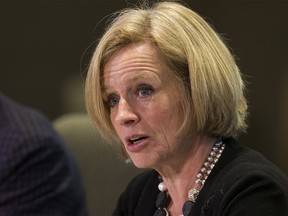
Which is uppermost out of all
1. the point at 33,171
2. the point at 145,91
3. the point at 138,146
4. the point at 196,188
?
the point at 33,171

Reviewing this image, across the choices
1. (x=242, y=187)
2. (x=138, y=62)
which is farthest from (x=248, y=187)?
(x=138, y=62)

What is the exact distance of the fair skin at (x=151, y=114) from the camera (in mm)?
1818

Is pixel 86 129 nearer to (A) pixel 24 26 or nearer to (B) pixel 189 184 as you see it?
(B) pixel 189 184

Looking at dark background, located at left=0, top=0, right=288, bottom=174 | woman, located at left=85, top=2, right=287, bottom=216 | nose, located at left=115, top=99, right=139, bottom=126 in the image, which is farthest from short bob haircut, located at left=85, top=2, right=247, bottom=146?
dark background, located at left=0, top=0, right=288, bottom=174

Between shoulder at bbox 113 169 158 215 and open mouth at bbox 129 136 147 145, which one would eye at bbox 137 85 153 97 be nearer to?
open mouth at bbox 129 136 147 145

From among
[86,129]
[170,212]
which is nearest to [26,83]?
[86,129]

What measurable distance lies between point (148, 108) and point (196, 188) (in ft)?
0.89

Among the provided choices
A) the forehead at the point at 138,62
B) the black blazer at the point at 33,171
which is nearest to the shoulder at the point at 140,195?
the forehead at the point at 138,62

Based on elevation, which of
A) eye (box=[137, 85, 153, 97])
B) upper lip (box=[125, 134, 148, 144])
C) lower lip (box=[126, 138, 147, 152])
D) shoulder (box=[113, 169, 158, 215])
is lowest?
shoulder (box=[113, 169, 158, 215])

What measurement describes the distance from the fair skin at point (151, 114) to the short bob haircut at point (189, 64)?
0.03 metres

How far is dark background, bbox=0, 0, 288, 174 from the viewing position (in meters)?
3.83

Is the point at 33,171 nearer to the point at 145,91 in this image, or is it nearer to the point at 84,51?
the point at 145,91

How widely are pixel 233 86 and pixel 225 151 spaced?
0.19 m

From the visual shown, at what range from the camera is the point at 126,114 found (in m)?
1.82
